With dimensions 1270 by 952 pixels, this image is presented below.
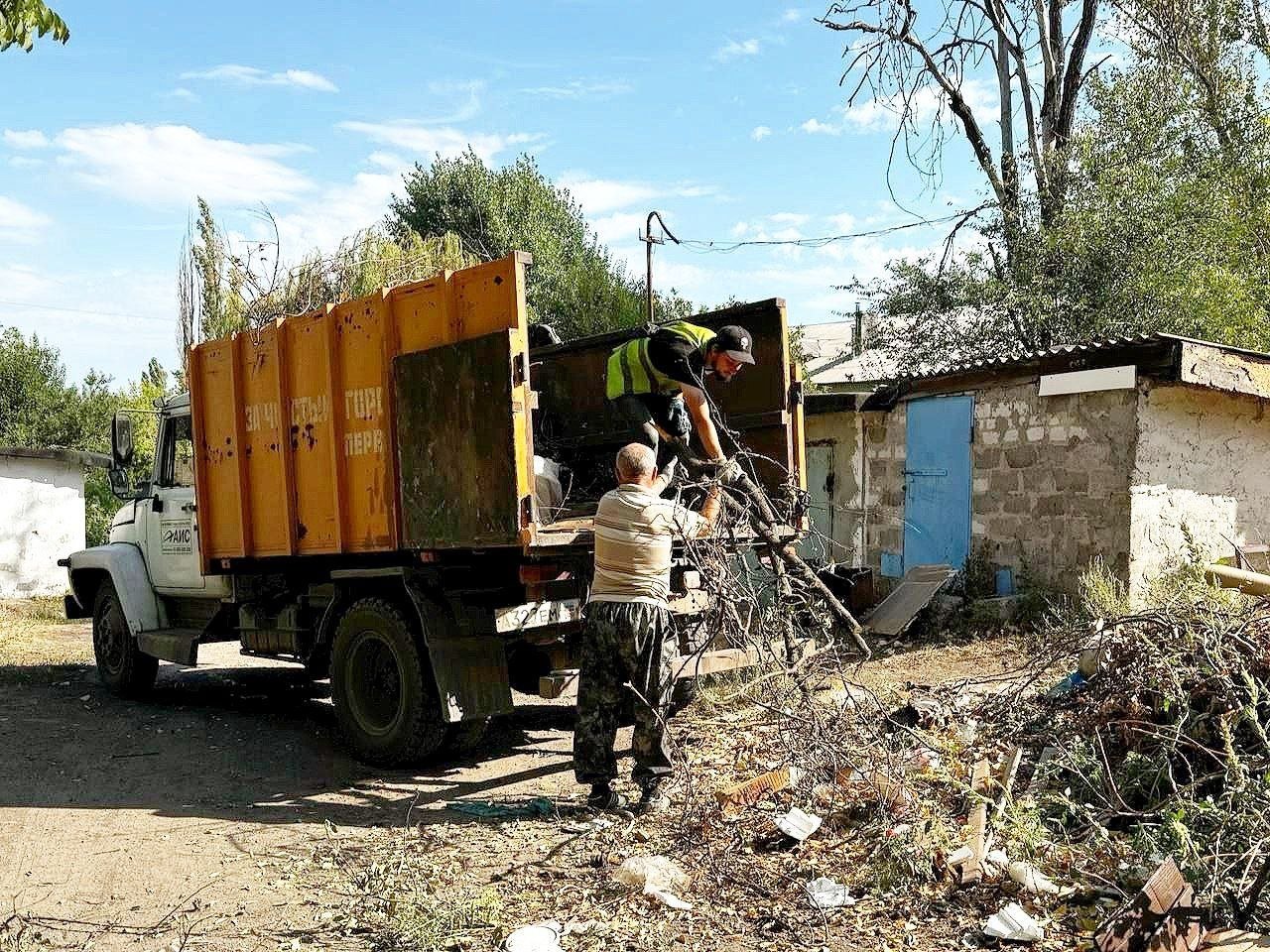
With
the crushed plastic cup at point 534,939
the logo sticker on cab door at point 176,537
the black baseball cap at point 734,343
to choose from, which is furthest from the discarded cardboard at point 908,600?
the crushed plastic cup at point 534,939

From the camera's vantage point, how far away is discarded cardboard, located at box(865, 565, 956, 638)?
386 inches

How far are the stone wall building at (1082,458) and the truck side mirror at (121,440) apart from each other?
18.8 feet

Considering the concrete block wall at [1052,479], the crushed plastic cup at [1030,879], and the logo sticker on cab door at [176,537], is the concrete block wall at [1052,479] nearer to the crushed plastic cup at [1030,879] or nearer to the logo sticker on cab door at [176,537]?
the crushed plastic cup at [1030,879]

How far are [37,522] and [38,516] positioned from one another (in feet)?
0.33

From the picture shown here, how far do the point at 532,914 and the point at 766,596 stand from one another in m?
2.26

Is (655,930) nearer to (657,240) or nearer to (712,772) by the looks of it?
(712,772)

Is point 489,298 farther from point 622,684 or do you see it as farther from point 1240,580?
point 1240,580

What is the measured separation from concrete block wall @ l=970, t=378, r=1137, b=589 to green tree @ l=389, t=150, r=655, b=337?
16.1 metres

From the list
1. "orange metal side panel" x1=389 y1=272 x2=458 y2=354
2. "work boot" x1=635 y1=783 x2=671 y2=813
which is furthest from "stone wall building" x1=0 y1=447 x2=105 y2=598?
"work boot" x1=635 y1=783 x2=671 y2=813

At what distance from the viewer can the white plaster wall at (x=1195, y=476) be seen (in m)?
9.07

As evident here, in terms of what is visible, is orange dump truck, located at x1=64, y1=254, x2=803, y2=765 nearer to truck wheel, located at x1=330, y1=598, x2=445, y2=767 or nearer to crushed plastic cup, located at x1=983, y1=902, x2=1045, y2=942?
truck wheel, located at x1=330, y1=598, x2=445, y2=767

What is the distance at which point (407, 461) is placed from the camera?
222 inches

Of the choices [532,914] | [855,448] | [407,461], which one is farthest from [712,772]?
[855,448]

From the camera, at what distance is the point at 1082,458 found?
9.43 m
